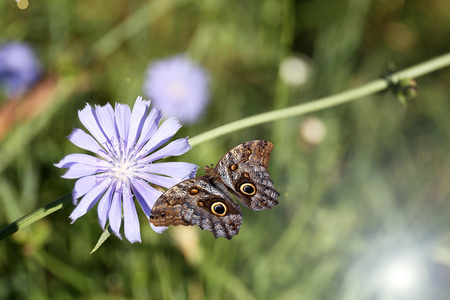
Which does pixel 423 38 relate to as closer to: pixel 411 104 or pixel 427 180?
pixel 411 104

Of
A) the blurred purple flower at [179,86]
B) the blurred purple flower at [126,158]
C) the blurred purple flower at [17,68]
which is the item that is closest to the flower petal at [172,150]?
the blurred purple flower at [126,158]

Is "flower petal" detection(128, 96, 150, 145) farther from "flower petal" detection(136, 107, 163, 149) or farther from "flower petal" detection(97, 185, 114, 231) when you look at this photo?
"flower petal" detection(97, 185, 114, 231)

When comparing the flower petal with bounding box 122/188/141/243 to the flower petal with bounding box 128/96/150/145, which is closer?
the flower petal with bounding box 122/188/141/243

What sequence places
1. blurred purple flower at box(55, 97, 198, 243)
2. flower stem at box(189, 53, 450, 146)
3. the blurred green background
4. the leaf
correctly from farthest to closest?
the blurred green background < flower stem at box(189, 53, 450, 146) < blurred purple flower at box(55, 97, 198, 243) < the leaf

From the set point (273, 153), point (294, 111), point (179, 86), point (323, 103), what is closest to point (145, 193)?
point (294, 111)

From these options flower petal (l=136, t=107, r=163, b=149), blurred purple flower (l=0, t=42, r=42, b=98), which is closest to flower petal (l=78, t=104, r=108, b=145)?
flower petal (l=136, t=107, r=163, b=149)

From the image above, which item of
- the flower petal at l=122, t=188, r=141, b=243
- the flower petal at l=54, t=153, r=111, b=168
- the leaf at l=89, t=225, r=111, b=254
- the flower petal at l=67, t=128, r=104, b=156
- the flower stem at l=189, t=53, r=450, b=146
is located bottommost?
the leaf at l=89, t=225, r=111, b=254

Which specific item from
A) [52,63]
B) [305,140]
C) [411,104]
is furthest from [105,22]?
[411,104]

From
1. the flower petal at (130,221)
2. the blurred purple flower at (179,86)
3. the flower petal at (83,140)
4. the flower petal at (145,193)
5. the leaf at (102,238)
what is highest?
the blurred purple flower at (179,86)

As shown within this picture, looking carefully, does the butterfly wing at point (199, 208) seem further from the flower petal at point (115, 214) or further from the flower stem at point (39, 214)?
the flower stem at point (39, 214)

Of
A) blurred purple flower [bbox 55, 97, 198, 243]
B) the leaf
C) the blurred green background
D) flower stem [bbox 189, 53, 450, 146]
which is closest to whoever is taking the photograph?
the leaf
